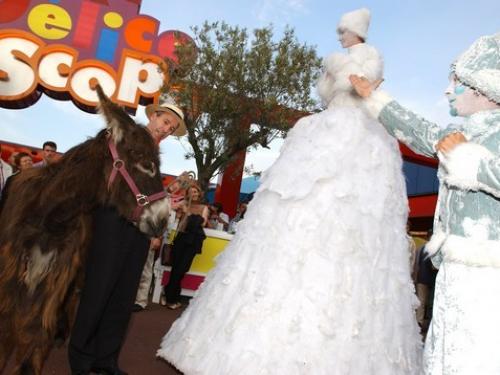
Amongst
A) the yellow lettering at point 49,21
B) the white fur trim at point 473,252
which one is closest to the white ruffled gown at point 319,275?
the white fur trim at point 473,252

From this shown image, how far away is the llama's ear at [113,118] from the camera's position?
271cm

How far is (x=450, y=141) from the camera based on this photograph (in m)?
1.67

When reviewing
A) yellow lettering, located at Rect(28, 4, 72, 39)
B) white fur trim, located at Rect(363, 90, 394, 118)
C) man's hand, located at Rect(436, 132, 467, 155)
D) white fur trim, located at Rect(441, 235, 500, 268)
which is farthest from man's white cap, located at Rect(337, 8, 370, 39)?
yellow lettering, located at Rect(28, 4, 72, 39)

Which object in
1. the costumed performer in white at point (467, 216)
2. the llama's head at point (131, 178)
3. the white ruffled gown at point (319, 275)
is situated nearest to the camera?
the costumed performer in white at point (467, 216)

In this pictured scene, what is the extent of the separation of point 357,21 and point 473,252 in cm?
256

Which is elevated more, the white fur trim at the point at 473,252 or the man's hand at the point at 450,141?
the man's hand at the point at 450,141

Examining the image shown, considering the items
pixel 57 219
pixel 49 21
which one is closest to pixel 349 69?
pixel 57 219

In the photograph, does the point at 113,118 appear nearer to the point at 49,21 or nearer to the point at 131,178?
the point at 131,178

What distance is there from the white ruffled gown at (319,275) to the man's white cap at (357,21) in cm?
87

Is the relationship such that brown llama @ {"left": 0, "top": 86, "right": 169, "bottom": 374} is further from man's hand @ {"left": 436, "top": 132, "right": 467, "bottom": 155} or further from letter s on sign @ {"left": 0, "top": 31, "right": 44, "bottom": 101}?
letter s on sign @ {"left": 0, "top": 31, "right": 44, "bottom": 101}

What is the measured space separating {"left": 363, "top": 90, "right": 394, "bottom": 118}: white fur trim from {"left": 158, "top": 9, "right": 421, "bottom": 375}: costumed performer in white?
0.87 meters

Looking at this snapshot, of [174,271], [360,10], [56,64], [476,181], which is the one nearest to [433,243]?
[476,181]

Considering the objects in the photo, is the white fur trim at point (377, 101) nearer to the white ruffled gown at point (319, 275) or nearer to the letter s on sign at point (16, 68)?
the white ruffled gown at point (319, 275)

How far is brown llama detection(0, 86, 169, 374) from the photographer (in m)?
2.38
